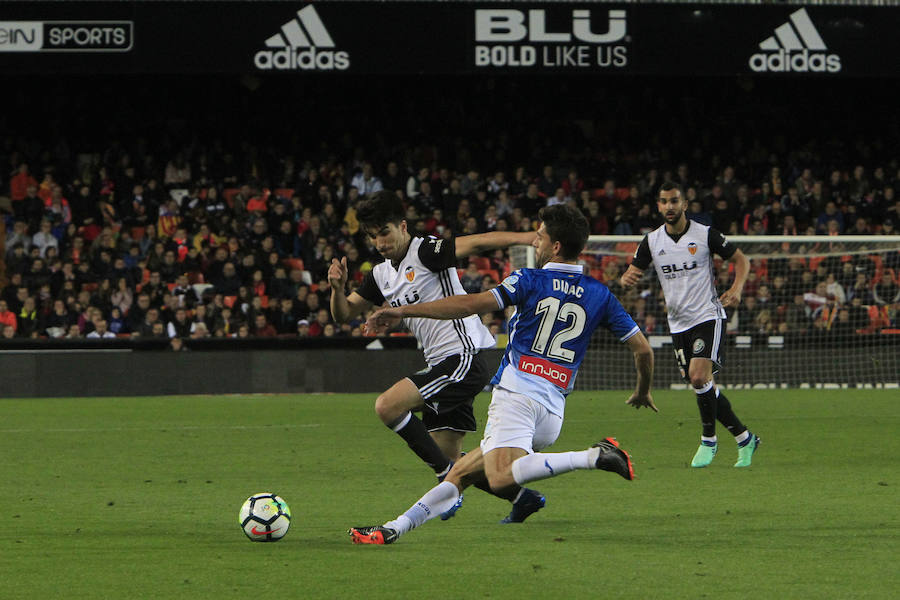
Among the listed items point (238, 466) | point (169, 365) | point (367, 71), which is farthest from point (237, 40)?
point (238, 466)

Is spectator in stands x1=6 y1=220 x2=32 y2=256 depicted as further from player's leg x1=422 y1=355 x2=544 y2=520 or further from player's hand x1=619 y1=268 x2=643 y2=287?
player's leg x1=422 y1=355 x2=544 y2=520

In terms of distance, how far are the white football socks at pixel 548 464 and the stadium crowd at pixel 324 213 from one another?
13.4 m

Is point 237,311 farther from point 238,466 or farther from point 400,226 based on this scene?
point 400,226

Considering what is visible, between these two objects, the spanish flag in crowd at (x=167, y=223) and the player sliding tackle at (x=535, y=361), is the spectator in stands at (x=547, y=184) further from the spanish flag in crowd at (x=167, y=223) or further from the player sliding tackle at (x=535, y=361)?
the player sliding tackle at (x=535, y=361)

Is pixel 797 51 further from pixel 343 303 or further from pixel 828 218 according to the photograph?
pixel 343 303

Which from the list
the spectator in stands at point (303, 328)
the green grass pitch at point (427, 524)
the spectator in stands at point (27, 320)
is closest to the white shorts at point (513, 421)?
the green grass pitch at point (427, 524)

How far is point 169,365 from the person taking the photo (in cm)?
1834

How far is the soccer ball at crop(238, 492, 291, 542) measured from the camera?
20.8 feet

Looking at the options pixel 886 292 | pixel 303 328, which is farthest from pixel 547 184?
pixel 886 292

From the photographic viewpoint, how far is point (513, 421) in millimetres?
6234

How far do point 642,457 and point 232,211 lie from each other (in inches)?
583

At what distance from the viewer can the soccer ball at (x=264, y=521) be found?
635cm

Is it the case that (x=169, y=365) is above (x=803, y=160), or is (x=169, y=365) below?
Result: below

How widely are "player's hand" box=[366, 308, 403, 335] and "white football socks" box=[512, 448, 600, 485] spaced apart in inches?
35.3
